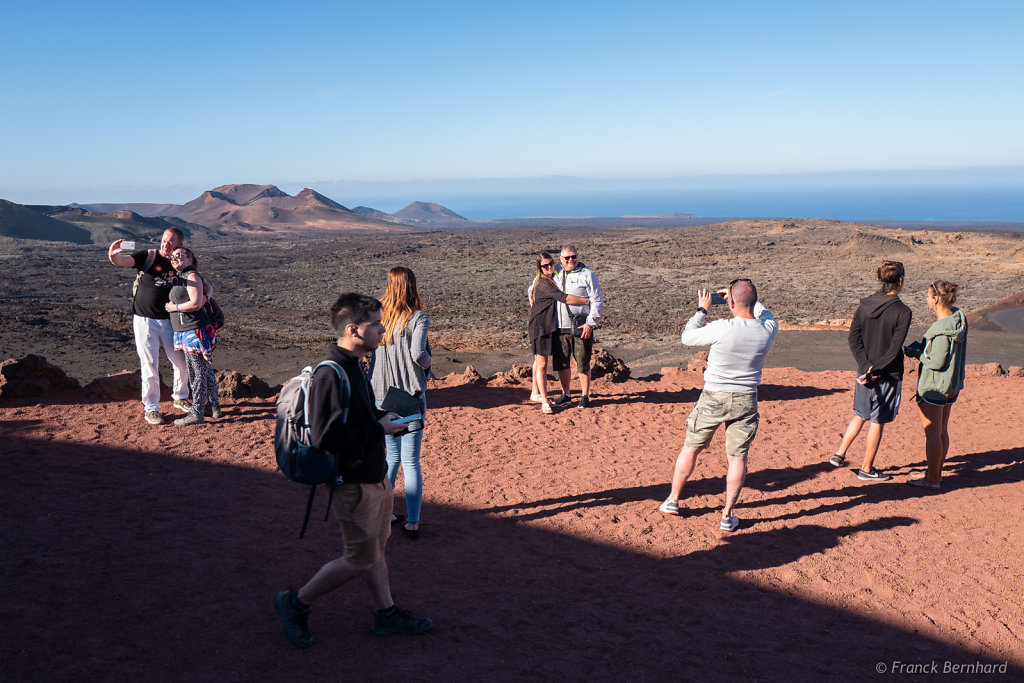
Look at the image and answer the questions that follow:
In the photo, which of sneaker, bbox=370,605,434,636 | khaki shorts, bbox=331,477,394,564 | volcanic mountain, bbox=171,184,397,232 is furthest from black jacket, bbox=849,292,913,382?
volcanic mountain, bbox=171,184,397,232

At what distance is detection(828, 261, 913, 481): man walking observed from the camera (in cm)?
498

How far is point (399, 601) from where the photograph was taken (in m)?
3.66

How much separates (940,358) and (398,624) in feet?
14.0

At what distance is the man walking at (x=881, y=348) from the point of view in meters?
4.98

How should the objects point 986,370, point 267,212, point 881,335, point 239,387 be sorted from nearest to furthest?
point 881,335
point 239,387
point 986,370
point 267,212

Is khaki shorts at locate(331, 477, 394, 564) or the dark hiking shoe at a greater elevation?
khaki shorts at locate(331, 477, 394, 564)

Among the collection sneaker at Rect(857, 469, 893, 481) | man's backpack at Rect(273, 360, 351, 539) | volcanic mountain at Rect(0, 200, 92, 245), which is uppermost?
volcanic mountain at Rect(0, 200, 92, 245)

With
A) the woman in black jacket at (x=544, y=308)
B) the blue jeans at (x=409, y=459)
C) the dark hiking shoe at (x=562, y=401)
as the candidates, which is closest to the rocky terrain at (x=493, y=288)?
the dark hiking shoe at (x=562, y=401)

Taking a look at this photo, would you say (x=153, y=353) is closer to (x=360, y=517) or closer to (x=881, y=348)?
(x=360, y=517)

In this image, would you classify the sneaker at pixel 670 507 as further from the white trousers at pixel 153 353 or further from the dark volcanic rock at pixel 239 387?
the dark volcanic rock at pixel 239 387

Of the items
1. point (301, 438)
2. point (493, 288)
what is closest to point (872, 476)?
point (301, 438)

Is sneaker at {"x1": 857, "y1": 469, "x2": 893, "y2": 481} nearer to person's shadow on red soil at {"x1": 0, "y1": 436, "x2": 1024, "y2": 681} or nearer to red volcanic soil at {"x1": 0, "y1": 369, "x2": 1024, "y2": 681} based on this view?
red volcanic soil at {"x1": 0, "y1": 369, "x2": 1024, "y2": 681}

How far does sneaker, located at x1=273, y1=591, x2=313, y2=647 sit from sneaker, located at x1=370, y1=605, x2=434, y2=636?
0.31 meters

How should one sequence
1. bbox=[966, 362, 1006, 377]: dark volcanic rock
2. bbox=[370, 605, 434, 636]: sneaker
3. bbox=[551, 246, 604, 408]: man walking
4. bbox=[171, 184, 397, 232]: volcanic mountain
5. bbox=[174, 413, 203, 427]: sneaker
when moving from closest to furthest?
1. bbox=[370, 605, 434, 636]: sneaker
2. bbox=[174, 413, 203, 427]: sneaker
3. bbox=[551, 246, 604, 408]: man walking
4. bbox=[966, 362, 1006, 377]: dark volcanic rock
5. bbox=[171, 184, 397, 232]: volcanic mountain
